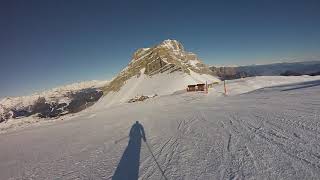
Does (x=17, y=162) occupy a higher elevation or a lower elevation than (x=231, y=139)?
lower

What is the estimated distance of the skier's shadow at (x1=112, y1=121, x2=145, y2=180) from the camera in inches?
340

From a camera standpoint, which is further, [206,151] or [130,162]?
[130,162]

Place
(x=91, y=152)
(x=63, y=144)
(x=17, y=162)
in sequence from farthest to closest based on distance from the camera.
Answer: (x=63, y=144), (x=17, y=162), (x=91, y=152)

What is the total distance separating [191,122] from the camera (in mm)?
15750

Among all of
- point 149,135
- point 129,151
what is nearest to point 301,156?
point 129,151

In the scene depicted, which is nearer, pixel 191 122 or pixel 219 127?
pixel 219 127

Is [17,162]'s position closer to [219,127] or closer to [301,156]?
[219,127]

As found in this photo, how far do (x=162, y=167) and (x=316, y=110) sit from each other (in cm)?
862

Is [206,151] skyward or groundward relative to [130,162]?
skyward

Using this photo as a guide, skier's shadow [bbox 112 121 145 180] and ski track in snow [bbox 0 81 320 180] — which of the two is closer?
ski track in snow [bbox 0 81 320 180]

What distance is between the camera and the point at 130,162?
9.91 m

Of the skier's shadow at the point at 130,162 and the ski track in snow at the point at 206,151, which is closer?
the ski track in snow at the point at 206,151

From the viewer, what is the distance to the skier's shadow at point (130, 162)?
28.3ft

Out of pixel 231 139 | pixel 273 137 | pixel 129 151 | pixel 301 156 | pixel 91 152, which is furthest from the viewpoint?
pixel 91 152
